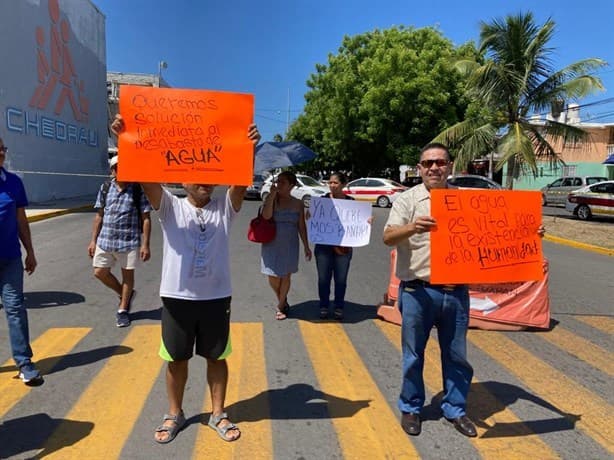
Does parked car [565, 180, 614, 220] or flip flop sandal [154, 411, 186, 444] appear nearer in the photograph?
flip flop sandal [154, 411, 186, 444]

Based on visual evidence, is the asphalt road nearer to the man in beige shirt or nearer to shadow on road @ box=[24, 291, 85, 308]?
shadow on road @ box=[24, 291, 85, 308]

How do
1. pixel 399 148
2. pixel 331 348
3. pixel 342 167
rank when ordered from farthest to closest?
pixel 342 167
pixel 399 148
pixel 331 348

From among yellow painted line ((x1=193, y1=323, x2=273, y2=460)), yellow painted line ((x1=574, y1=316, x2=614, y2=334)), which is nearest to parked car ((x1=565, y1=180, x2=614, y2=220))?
yellow painted line ((x1=574, y1=316, x2=614, y2=334))

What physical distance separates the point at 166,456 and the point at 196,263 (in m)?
1.18

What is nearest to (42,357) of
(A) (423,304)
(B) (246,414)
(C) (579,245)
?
(B) (246,414)

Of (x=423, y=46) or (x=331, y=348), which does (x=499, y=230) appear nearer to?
(x=331, y=348)

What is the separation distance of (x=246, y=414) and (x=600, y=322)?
15.8 ft

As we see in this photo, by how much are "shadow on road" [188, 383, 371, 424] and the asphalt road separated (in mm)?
14

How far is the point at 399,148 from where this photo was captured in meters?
27.3

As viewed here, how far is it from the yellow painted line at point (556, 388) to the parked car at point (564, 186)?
24.1 metres

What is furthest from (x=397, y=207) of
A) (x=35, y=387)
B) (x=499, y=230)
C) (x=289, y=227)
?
(x=35, y=387)

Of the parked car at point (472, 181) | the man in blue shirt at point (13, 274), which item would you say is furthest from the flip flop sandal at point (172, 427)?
the parked car at point (472, 181)

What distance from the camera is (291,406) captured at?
3.82m

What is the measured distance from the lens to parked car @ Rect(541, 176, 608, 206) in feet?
87.7
